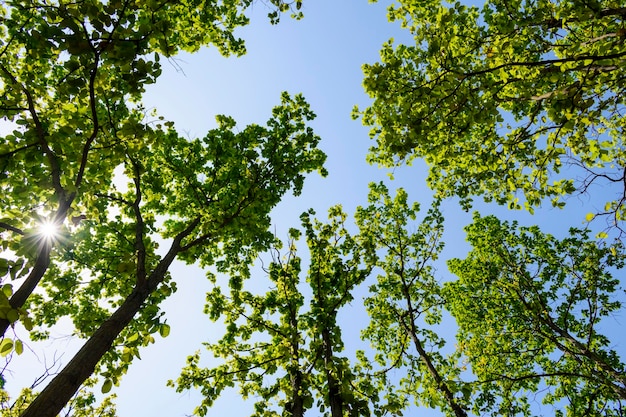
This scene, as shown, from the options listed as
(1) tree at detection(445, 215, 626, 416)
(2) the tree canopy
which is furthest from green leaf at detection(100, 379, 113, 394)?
(1) tree at detection(445, 215, 626, 416)

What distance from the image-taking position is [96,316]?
26.9ft

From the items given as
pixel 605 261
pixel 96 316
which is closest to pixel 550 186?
pixel 605 261

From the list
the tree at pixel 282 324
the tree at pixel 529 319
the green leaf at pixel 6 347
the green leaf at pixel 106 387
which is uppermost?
the tree at pixel 529 319

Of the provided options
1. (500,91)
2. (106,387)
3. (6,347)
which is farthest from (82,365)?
(500,91)

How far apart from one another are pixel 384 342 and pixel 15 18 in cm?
1363

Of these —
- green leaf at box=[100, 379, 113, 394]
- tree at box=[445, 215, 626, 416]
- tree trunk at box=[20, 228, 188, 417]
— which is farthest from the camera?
tree at box=[445, 215, 626, 416]

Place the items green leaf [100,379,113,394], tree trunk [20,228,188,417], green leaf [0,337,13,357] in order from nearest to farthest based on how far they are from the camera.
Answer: green leaf [0,337,13,357]
green leaf [100,379,113,394]
tree trunk [20,228,188,417]

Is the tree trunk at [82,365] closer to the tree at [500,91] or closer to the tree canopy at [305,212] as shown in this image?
Answer: the tree canopy at [305,212]

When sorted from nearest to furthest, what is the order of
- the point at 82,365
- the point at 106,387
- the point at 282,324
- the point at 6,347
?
the point at 6,347, the point at 106,387, the point at 82,365, the point at 282,324

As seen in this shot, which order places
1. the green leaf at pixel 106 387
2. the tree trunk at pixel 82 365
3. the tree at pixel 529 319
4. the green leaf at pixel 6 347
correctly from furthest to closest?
the tree at pixel 529 319, the tree trunk at pixel 82 365, the green leaf at pixel 106 387, the green leaf at pixel 6 347

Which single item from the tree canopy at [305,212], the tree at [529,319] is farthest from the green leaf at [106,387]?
the tree at [529,319]

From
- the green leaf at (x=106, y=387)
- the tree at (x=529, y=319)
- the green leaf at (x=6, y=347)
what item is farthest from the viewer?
the tree at (x=529, y=319)

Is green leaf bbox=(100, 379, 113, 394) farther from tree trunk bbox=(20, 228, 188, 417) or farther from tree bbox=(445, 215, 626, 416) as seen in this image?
tree bbox=(445, 215, 626, 416)

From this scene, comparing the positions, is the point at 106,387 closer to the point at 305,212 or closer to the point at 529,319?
the point at 305,212
